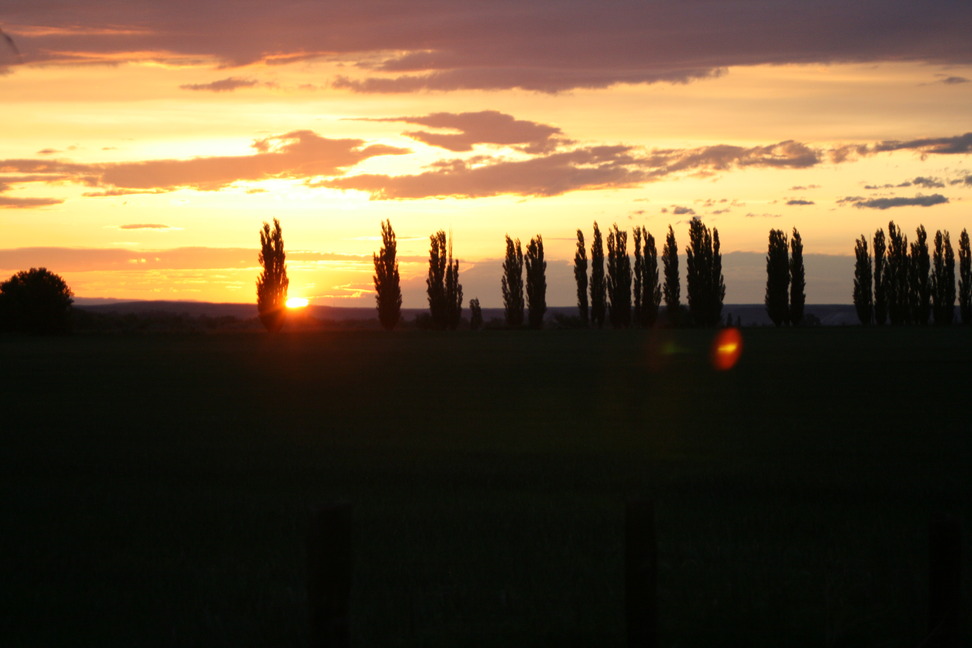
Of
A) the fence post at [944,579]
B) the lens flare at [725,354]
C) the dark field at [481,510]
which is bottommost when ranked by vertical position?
the lens flare at [725,354]

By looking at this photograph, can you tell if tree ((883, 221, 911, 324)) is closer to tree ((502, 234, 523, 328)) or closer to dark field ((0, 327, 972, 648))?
tree ((502, 234, 523, 328))

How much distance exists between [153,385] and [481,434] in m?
15.2

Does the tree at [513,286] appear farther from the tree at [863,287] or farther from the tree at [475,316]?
the tree at [863,287]

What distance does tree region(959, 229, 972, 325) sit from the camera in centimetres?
9781

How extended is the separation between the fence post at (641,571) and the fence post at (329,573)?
45.5 inches

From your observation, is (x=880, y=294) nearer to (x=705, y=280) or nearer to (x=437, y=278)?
(x=705, y=280)

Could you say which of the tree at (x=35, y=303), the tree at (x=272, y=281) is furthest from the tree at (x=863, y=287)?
the tree at (x=35, y=303)

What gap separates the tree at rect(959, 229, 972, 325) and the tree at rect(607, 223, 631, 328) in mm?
33104

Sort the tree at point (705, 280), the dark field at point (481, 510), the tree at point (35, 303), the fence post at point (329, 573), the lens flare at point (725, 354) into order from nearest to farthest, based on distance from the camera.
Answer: the fence post at point (329, 573) → the dark field at point (481, 510) → the lens flare at point (725, 354) → the tree at point (35, 303) → the tree at point (705, 280)

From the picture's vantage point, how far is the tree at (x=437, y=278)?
91500 millimetres

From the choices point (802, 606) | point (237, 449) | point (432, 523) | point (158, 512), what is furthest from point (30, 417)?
point (802, 606)

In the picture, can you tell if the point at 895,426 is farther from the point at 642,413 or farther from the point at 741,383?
the point at 741,383

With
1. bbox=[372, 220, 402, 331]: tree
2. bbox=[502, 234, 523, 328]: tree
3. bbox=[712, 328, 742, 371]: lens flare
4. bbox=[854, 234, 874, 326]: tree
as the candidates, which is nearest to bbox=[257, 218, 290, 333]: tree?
bbox=[372, 220, 402, 331]: tree

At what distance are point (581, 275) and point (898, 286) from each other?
3089 centimetres
